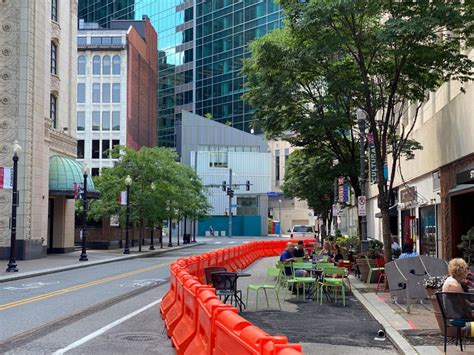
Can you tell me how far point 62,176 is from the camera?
38.1m

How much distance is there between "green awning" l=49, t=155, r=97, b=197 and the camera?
37.7m

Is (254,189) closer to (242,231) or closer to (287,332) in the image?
(242,231)

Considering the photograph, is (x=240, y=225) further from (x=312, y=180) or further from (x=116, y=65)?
(x=312, y=180)

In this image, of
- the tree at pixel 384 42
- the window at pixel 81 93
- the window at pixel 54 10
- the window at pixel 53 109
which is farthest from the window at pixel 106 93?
the tree at pixel 384 42

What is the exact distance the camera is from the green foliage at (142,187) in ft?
143

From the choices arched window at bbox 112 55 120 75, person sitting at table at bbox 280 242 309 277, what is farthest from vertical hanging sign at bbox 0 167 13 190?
arched window at bbox 112 55 120 75

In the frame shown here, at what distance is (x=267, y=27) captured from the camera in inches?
3878

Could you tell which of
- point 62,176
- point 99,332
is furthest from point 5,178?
point 99,332

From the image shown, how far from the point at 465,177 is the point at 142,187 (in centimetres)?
3017

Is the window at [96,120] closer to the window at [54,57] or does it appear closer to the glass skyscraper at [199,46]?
the glass skyscraper at [199,46]

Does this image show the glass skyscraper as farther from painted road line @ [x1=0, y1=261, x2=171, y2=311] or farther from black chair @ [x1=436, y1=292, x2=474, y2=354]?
black chair @ [x1=436, y1=292, x2=474, y2=354]

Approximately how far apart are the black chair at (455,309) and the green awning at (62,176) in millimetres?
32221

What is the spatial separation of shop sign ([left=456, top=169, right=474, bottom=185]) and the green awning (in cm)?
2559

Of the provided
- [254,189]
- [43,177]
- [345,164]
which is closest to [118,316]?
[345,164]
